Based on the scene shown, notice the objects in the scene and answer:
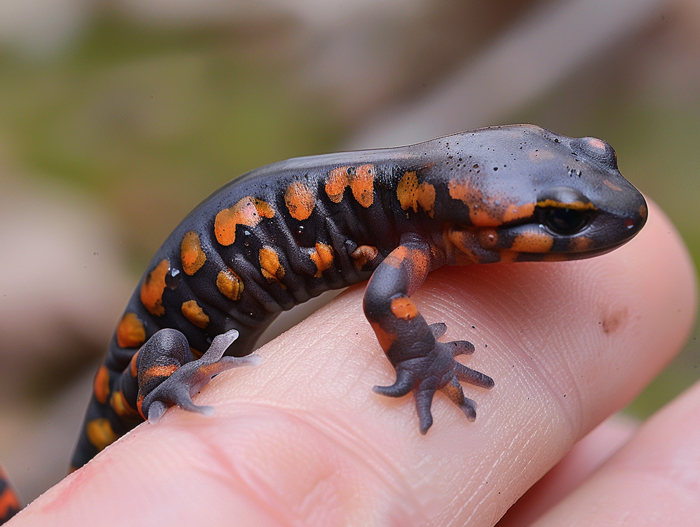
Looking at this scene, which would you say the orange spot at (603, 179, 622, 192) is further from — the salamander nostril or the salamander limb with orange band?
the salamander nostril

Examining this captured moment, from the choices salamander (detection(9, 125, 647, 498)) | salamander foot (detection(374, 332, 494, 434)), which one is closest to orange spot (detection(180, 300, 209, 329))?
salamander (detection(9, 125, 647, 498))

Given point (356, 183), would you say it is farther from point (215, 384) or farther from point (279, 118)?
point (279, 118)

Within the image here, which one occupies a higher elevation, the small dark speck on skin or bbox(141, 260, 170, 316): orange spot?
bbox(141, 260, 170, 316): orange spot

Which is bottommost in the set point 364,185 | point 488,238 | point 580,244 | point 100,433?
point 100,433

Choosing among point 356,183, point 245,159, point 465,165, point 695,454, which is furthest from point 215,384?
point 245,159

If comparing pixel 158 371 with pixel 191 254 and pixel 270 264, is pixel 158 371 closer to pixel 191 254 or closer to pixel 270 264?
pixel 191 254

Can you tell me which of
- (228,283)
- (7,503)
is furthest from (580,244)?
(7,503)

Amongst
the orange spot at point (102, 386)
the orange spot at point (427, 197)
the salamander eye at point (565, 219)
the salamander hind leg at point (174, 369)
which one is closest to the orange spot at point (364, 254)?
the orange spot at point (427, 197)
